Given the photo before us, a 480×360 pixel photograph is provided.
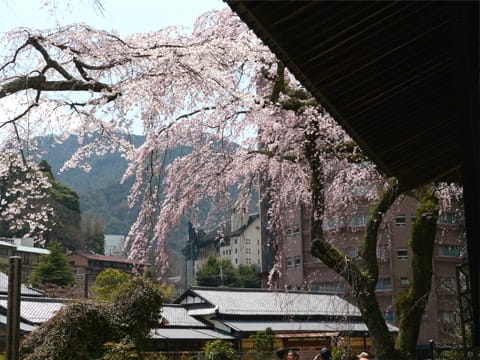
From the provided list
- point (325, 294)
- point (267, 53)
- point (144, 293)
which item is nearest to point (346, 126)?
point (267, 53)

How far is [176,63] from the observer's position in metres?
7.58

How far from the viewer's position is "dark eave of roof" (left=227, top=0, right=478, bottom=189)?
2523 mm

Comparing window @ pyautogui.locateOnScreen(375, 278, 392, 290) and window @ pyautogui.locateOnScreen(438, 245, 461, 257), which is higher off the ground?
window @ pyautogui.locateOnScreen(438, 245, 461, 257)

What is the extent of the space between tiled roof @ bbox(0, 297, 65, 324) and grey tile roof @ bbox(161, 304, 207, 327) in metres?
4.17

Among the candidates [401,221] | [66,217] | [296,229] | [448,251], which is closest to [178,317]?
[401,221]

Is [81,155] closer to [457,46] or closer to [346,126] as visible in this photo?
[346,126]

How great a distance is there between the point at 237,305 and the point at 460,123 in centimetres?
2324

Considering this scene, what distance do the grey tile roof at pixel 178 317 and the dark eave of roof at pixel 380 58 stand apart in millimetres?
20472

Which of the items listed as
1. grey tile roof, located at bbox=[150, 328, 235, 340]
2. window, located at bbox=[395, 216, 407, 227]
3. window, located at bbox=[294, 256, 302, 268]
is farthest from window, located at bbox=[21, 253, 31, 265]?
window, located at bbox=[395, 216, 407, 227]

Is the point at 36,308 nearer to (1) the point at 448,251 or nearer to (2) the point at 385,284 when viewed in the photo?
(2) the point at 385,284

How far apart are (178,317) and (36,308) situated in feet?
19.4

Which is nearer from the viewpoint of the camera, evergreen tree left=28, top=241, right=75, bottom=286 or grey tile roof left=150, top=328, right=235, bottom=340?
grey tile roof left=150, top=328, right=235, bottom=340

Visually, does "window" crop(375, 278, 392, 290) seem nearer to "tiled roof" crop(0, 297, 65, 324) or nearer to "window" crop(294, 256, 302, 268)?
"window" crop(294, 256, 302, 268)

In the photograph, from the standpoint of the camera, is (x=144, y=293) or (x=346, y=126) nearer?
(x=346, y=126)
